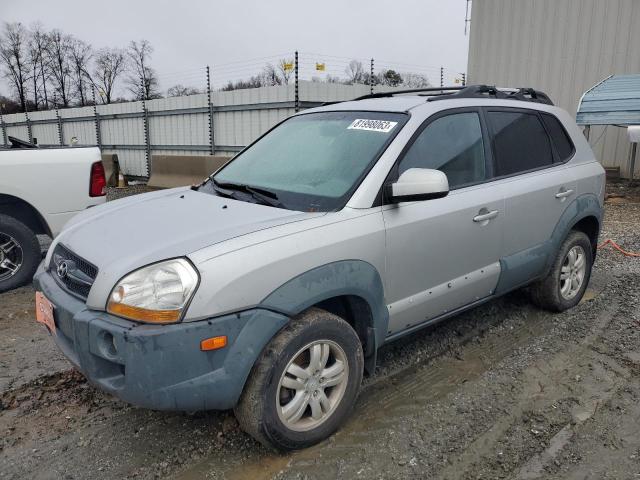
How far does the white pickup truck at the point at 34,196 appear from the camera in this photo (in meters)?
5.11

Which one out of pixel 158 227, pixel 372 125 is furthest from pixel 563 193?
pixel 158 227

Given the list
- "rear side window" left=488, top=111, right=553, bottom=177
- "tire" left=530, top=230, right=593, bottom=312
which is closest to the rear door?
"rear side window" left=488, top=111, right=553, bottom=177

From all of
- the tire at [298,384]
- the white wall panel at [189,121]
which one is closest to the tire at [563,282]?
the tire at [298,384]

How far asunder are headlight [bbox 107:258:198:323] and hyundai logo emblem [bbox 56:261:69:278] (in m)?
0.55

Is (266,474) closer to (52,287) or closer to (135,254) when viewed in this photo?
(135,254)

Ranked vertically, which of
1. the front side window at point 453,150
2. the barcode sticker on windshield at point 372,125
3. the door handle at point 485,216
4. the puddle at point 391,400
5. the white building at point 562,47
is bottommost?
the puddle at point 391,400

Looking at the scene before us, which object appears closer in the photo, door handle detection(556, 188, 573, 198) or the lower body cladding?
the lower body cladding

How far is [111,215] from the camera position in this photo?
9.92 feet

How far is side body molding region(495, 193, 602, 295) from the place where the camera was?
374 centimetres

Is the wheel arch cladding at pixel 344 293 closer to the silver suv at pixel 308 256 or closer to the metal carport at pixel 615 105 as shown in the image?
the silver suv at pixel 308 256

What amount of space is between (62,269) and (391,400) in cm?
202

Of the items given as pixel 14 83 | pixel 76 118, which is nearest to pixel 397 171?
pixel 76 118

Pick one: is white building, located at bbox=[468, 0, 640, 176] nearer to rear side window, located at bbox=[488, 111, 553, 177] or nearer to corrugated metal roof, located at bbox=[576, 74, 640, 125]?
corrugated metal roof, located at bbox=[576, 74, 640, 125]

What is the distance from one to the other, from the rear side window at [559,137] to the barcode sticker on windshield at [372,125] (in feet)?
5.84
